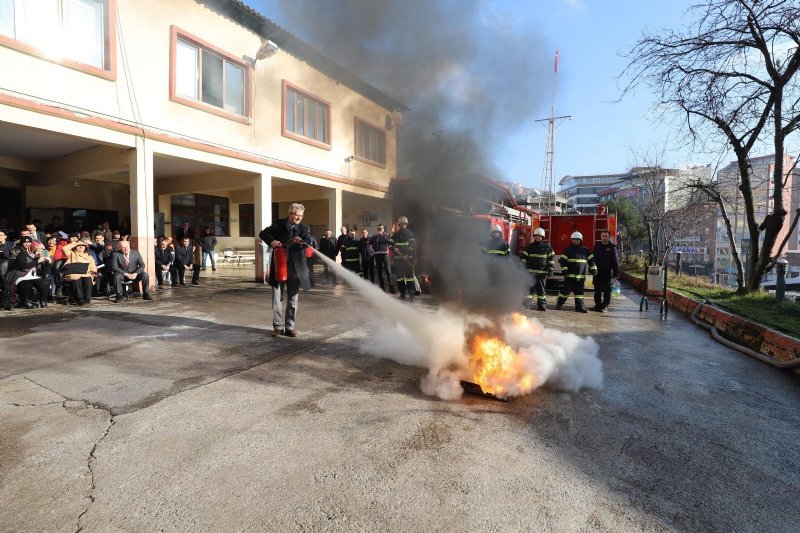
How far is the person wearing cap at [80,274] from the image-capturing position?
7.58m

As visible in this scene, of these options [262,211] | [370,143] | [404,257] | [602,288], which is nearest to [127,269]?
[262,211]

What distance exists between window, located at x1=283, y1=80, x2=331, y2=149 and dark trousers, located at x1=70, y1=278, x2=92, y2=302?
6216 mm

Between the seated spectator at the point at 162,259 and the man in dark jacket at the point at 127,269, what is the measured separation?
0.96 m

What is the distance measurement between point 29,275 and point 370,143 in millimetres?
10802

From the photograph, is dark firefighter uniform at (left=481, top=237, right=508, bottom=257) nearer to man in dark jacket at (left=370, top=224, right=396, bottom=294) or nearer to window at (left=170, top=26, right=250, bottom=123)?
man in dark jacket at (left=370, top=224, right=396, bottom=294)

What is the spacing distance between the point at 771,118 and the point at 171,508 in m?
11.9

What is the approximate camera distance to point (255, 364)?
4.46m

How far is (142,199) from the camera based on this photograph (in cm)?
873

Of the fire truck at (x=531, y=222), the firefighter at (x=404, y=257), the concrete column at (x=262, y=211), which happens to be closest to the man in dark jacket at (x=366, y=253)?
the fire truck at (x=531, y=222)

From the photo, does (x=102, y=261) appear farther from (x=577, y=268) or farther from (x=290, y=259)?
(x=577, y=268)

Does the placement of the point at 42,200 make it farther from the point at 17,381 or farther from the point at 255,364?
the point at 255,364

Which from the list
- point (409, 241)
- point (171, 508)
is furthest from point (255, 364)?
point (409, 241)

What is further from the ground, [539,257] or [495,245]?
[495,245]

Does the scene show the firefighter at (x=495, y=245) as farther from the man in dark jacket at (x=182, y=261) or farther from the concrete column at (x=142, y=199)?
the man in dark jacket at (x=182, y=261)
